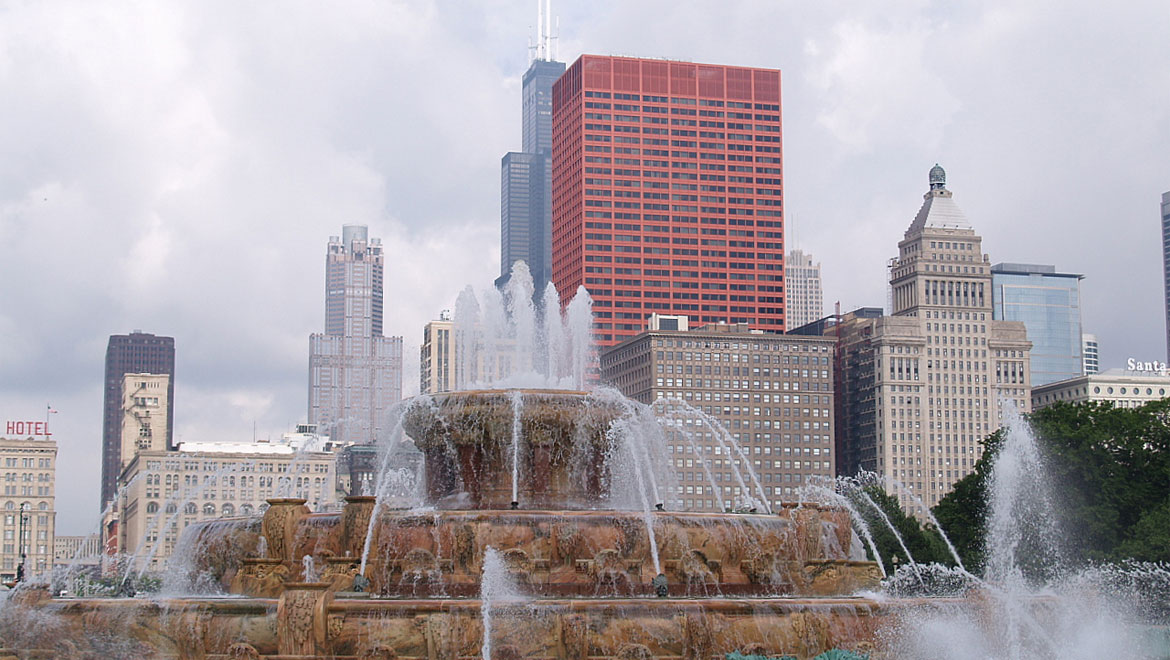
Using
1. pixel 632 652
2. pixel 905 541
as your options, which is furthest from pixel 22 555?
pixel 905 541

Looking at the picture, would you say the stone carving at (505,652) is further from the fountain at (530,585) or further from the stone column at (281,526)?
the stone column at (281,526)

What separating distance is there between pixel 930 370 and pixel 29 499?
10848 centimetres

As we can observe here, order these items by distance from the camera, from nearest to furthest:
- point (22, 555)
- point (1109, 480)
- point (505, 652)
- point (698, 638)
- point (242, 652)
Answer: point (505, 652) < point (242, 652) < point (698, 638) < point (22, 555) < point (1109, 480)

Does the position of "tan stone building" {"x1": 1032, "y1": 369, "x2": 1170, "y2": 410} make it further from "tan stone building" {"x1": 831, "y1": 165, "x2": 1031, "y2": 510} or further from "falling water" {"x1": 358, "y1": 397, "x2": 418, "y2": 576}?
"falling water" {"x1": 358, "y1": 397, "x2": 418, "y2": 576}

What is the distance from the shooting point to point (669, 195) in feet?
634

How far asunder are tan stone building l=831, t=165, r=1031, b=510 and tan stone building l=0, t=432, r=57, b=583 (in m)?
95.9

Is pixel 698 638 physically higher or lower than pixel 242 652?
higher

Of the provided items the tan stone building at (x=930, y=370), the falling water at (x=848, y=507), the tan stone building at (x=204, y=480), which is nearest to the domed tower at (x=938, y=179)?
the tan stone building at (x=930, y=370)

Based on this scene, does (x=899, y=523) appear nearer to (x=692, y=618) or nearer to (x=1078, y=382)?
(x=692, y=618)

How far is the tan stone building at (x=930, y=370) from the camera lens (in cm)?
17112

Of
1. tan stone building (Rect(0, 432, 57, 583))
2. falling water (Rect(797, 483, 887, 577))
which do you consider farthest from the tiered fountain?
tan stone building (Rect(0, 432, 57, 583))

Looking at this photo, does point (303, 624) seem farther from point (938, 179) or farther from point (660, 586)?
point (938, 179)

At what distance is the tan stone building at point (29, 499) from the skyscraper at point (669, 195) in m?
68.3

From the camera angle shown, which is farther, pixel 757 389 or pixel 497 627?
pixel 757 389
